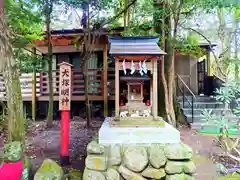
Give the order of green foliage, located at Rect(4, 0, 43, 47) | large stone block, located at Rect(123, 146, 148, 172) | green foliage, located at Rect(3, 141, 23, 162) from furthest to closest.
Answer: green foliage, located at Rect(4, 0, 43, 47)
large stone block, located at Rect(123, 146, 148, 172)
green foliage, located at Rect(3, 141, 23, 162)

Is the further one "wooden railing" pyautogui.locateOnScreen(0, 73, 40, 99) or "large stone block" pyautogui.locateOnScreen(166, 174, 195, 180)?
"wooden railing" pyautogui.locateOnScreen(0, 73, 40, 99)

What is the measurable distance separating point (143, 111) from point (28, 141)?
4093 mm

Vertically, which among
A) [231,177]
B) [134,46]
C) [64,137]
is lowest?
[231,177]

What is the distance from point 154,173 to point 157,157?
0.25 m

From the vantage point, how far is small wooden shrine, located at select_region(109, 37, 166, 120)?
392cm

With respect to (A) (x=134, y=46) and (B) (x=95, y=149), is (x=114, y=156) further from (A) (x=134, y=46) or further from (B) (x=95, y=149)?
(A) (x=134, y=46)

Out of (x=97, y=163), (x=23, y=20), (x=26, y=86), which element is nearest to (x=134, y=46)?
(x=97, y=163)

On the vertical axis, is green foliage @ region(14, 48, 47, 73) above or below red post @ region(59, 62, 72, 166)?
above

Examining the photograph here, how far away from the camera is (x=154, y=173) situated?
340cm

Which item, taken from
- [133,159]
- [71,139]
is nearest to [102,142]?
[133,159]

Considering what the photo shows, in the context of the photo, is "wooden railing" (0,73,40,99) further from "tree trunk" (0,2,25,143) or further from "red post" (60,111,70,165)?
"tree trunk" (0,2,25,143)

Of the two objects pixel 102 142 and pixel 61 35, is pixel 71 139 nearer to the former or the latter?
pixel 102 142

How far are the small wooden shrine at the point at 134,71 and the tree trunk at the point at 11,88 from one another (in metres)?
1.78

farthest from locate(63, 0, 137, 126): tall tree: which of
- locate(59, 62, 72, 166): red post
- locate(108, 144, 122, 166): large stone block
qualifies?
locate(108, 144, 122, 166): large stone block
